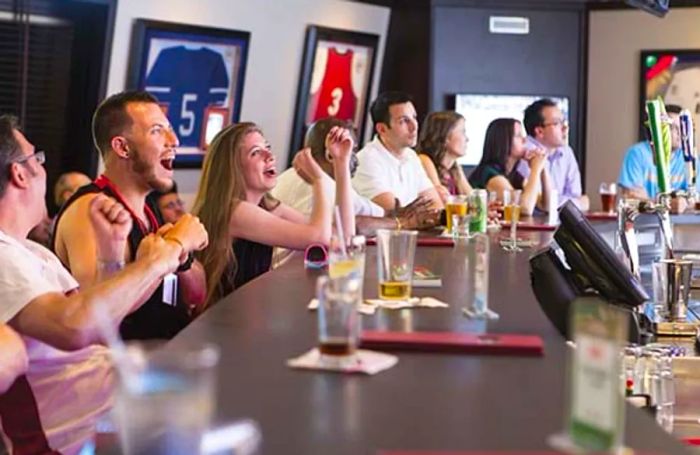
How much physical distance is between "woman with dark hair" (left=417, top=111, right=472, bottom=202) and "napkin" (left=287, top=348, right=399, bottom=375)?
153 inches

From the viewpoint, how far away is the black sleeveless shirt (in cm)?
285

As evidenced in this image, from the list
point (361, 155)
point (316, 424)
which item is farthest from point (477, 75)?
point (316, 424)

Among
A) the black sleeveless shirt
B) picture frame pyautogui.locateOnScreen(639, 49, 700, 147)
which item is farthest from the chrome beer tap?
picture frame pyautogui.locateOnScreen(639, 49, 700, 147)

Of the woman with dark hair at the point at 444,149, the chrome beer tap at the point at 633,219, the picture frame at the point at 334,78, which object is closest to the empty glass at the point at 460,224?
the chrome beer tap at the point at 633,219

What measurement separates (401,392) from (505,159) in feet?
14.2

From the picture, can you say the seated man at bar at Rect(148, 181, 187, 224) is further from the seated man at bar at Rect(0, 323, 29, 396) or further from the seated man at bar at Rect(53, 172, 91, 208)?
the seated man at bar at Rect(0, 323, 29, 396)

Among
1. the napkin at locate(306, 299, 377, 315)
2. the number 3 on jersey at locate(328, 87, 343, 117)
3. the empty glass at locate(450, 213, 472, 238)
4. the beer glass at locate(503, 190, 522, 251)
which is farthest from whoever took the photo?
the number 3 on jersey at locate(328, 87, 343, 117)

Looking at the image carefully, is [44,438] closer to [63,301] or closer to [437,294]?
[63,301]

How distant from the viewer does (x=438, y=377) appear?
152cm

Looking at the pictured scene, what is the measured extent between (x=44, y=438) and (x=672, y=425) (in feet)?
4.05

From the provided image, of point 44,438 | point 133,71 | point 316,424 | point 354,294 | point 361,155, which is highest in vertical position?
→ point 133,71

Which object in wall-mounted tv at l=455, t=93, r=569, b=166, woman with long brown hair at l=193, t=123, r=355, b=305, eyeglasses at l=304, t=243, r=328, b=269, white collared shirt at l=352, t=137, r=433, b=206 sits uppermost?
wall-mounted tv at l=455, t=93, r=569, b=166

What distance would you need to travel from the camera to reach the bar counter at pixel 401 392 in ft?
4.02

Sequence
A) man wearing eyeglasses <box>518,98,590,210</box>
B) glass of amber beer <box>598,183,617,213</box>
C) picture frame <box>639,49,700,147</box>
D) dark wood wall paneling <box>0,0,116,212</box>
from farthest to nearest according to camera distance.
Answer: picture frame <box>639,49,700,147</box> < man wearing eyeglasses <box>518,98,590,210</box> < dark wood wall paneling <box>0,0,116,212</box> < glass of amber beer <box>598,183,617,213</box>
